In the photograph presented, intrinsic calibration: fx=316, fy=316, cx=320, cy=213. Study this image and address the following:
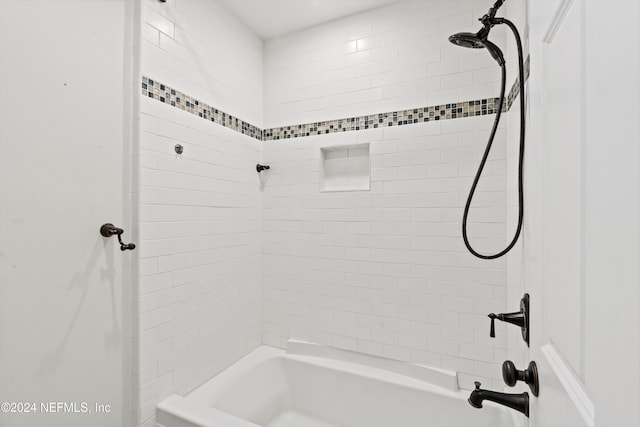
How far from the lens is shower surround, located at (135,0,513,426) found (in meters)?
1.62

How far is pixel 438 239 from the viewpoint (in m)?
1.86

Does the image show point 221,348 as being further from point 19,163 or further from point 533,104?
point 533,104

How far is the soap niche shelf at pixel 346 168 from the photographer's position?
211 centimetres

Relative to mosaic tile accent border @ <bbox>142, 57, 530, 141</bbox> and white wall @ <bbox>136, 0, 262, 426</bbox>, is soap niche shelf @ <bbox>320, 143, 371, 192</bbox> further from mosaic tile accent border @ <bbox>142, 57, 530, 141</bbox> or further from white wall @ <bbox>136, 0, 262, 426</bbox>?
white wall @ <bbox>136, 0, 262, 426</bbox>

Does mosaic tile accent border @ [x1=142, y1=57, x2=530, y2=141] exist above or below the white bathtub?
above

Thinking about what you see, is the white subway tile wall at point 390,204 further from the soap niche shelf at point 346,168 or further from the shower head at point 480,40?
the shower head at point 480,40

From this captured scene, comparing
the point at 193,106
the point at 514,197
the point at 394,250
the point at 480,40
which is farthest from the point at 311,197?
the point at 480,40

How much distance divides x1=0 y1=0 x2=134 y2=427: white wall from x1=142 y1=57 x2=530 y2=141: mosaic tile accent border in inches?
8.0

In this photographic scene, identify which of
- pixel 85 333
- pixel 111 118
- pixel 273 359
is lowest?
pixel 273 359

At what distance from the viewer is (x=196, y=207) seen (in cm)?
177

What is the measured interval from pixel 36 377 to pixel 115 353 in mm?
289

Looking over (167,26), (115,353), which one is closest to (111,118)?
(167,26)

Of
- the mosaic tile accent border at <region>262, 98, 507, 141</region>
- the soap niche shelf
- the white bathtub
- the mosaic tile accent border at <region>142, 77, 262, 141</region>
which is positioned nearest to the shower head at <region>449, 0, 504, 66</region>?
the mosaic tile accent border at <region>262, 98, 507, 141</region>

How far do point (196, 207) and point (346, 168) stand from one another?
1000 millimetres
